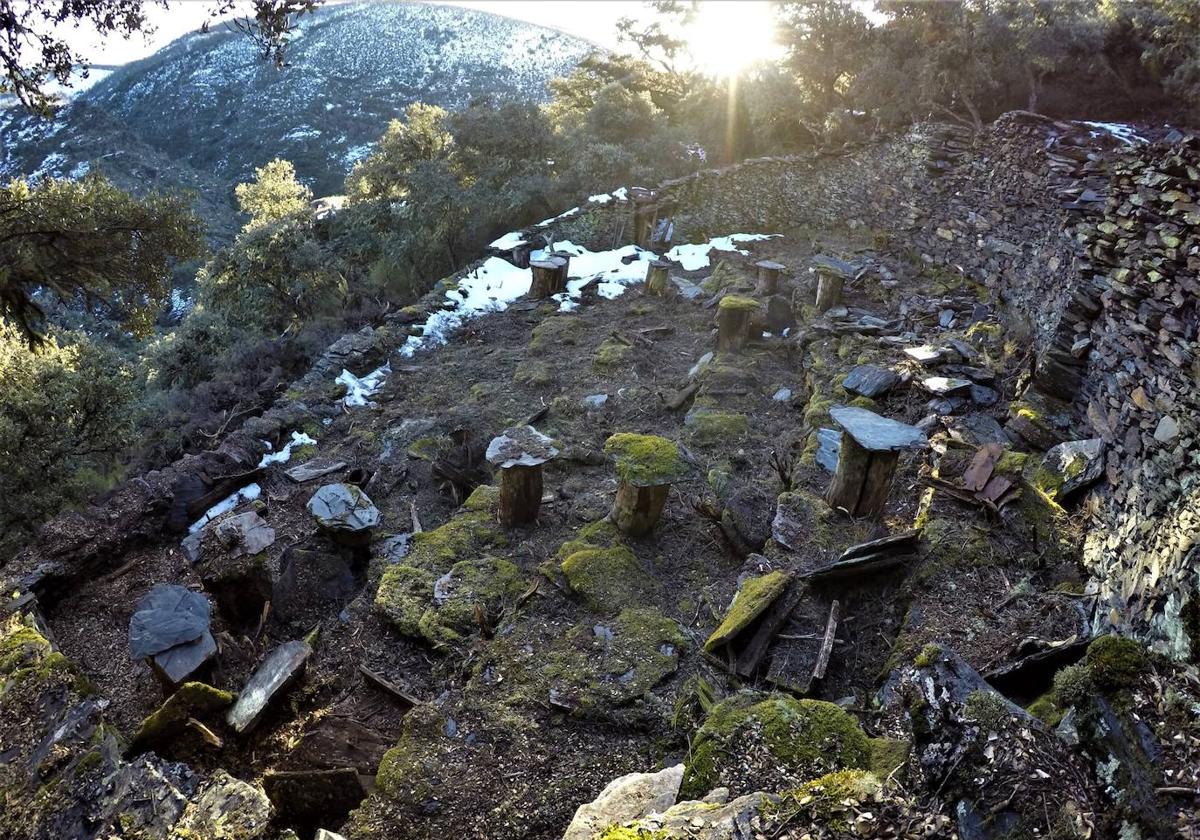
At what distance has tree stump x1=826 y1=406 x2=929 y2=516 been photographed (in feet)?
15.8

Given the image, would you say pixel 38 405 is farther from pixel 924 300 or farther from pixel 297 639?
pixel 924 300

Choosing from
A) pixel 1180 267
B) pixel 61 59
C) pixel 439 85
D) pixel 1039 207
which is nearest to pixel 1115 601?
pixel 1180 267

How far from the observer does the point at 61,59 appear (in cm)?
489

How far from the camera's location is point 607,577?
4770mm

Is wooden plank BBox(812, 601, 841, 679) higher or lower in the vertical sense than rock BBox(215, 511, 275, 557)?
higher

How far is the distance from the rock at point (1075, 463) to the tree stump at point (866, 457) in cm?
102

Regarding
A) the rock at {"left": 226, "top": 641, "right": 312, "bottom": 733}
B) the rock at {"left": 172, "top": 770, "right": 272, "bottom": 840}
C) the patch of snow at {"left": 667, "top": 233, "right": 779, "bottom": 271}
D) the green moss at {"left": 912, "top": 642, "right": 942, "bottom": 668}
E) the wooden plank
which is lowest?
the rock at {"left": 226, "top": 641, "right": 312, "bottom": 733}

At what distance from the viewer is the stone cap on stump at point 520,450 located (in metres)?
5.30

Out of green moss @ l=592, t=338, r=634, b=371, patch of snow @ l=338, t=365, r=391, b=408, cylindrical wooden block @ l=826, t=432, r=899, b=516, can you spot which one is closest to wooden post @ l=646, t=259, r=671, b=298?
green moss @ l=592, t=338, r=634, b=371

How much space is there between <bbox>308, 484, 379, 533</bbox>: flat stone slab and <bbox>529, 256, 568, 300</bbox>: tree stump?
7088 mm

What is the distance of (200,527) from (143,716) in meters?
2.58

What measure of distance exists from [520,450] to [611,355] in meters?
4.16

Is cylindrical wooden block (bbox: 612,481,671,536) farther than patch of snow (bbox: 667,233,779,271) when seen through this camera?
No

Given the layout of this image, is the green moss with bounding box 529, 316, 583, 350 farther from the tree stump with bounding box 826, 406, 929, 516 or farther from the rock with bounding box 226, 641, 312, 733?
the rock with bounding box 226, 641, 312, 733
